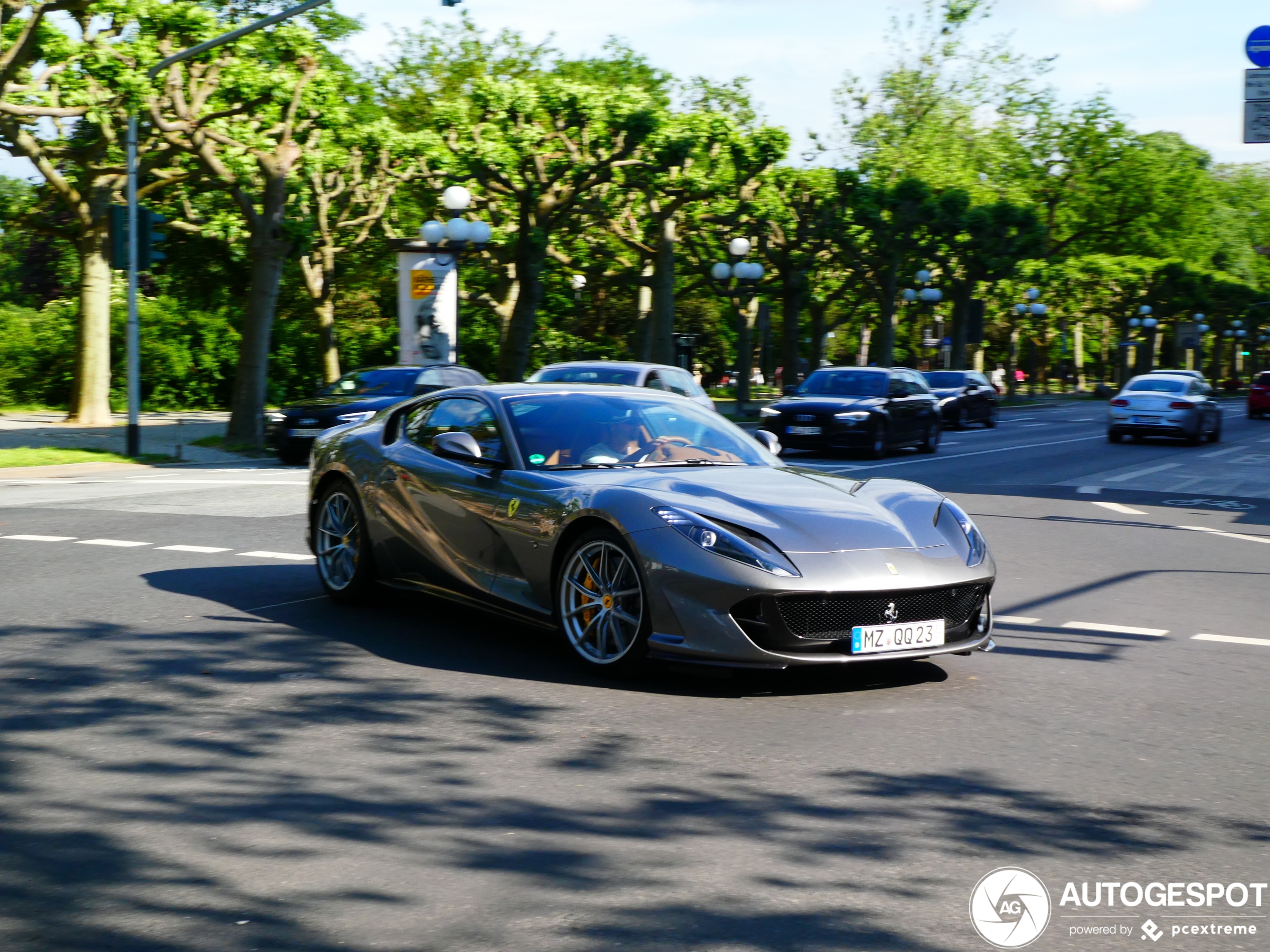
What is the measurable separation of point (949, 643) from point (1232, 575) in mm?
5411

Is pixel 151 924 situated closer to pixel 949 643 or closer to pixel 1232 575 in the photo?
pixel 949 643

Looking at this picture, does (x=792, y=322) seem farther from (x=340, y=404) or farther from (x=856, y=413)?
(x=340, y=404)

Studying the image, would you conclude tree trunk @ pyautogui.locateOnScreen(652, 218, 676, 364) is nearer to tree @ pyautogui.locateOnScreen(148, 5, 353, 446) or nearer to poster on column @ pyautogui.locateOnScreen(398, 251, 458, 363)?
poster on column @ pyautogui.locateOnScreen(398, 251, 458, 363)

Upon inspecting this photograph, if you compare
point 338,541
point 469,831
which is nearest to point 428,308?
point 338,541

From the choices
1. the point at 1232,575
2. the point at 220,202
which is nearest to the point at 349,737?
the point at 1232,575

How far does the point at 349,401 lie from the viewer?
74.2 ft


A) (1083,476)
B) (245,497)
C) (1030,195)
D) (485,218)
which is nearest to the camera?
(245,497)

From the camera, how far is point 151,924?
3.66 metres

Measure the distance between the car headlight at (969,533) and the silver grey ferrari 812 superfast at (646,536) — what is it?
0.05 ft

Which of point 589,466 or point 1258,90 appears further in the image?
point 1258,90

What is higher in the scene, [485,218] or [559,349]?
[485,218]

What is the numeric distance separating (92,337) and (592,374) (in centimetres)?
1477

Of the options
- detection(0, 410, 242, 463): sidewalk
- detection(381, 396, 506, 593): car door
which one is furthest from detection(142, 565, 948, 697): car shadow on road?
detection(0, 410, 242, 463): sidewalk

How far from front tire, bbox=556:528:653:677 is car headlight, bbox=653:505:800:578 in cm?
27
